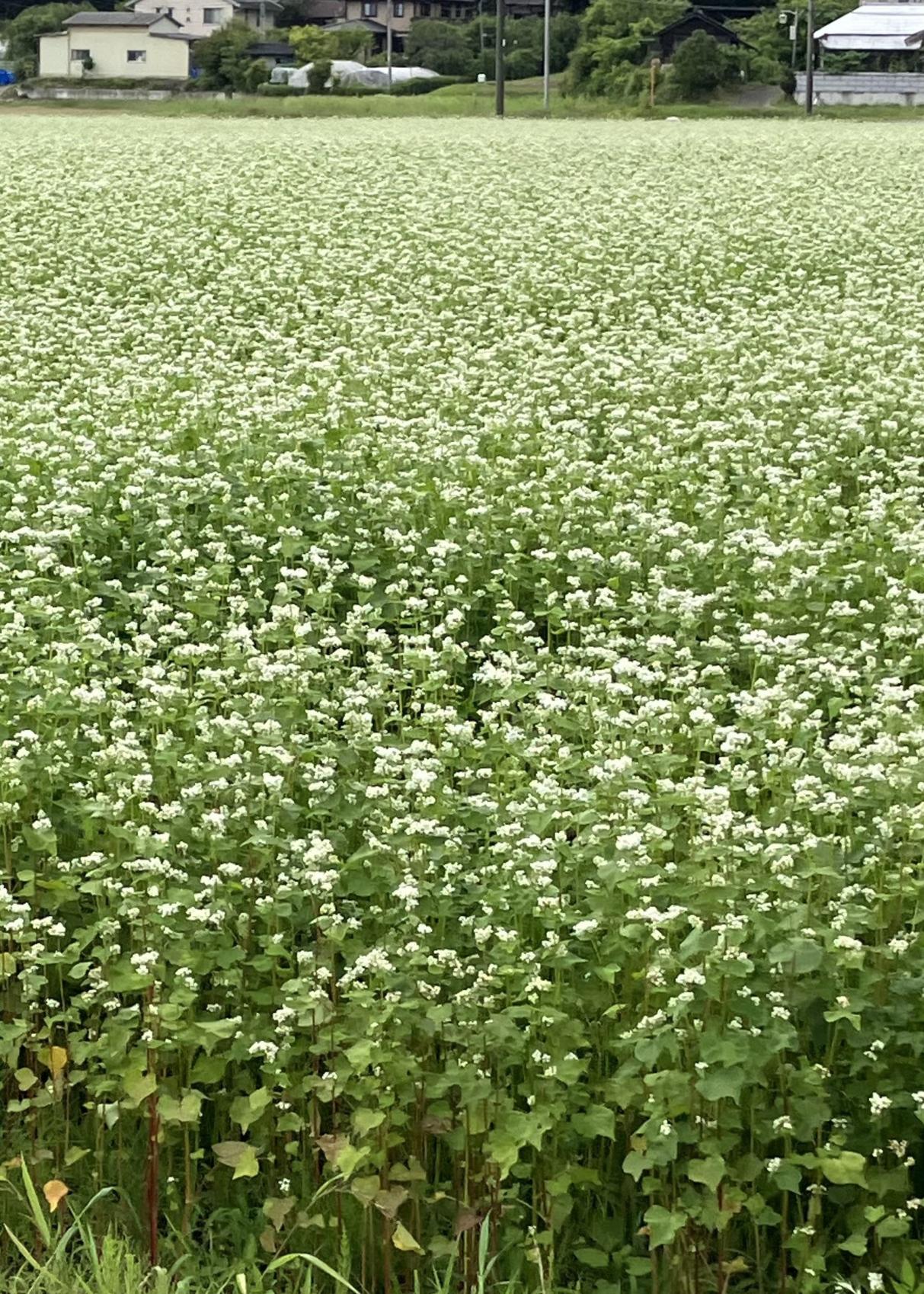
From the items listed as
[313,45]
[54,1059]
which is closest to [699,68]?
[313,45]

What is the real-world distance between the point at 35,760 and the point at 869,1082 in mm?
2660

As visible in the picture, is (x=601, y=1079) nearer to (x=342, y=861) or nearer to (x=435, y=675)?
(x=342, y=861)

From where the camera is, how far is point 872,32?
89.4 m

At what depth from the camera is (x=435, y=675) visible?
6195mm

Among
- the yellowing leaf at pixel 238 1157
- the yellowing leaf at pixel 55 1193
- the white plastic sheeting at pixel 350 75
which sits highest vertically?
the white plastic sheeting at pixel 350 75

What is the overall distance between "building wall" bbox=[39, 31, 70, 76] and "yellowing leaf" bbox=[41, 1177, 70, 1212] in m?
107

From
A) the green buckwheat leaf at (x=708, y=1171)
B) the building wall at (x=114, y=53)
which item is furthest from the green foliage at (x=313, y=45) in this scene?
the green buckwheat leaf at (x=708, y=1171)

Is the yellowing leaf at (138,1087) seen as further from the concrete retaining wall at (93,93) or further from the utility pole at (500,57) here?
the concrete retaining wall at (93,93)

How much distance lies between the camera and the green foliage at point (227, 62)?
280ft

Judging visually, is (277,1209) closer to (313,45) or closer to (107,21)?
(313,45)

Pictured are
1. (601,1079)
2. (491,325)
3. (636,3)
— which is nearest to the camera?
(601,1079)

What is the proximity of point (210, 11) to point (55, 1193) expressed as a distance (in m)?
131

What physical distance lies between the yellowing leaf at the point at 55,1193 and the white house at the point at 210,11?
122 metres

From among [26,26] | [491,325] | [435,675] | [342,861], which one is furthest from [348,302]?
[26,26]
